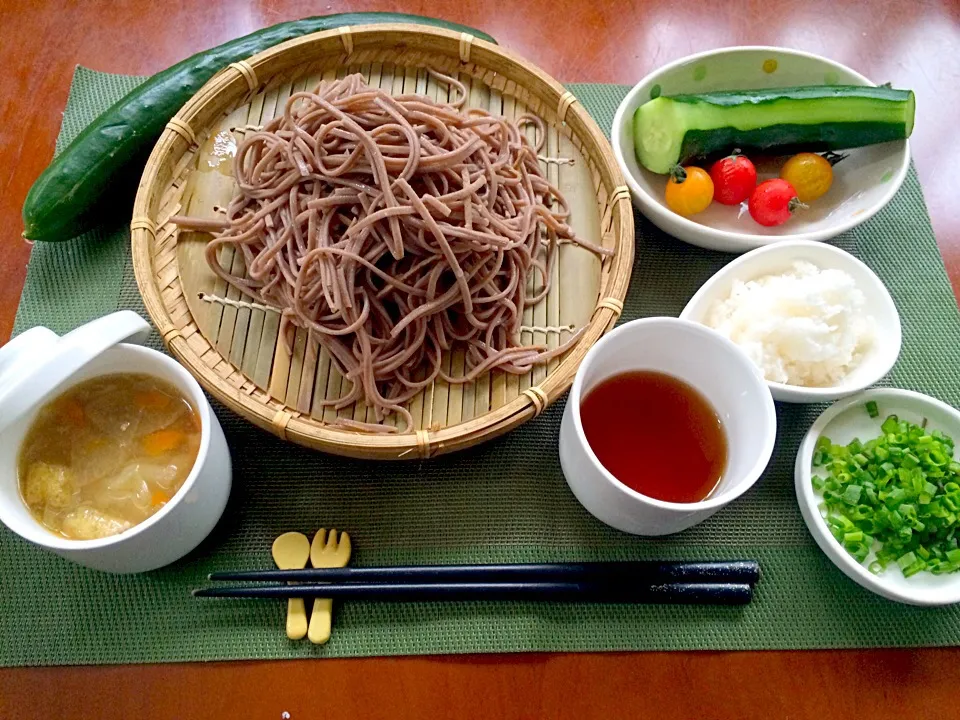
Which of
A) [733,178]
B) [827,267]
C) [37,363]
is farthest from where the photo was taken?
[733,178]

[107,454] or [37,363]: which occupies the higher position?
[37,363]

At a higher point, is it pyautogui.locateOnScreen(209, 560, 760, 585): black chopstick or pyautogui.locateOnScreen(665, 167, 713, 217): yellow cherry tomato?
pyautogui.locateOnScreen(665, 167, 713, 217): yellow cherry tomato

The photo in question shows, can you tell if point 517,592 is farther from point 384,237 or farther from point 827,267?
point 827,267

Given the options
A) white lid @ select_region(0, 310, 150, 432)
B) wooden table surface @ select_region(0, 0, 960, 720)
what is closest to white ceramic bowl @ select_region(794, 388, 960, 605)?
wooden table surface @ select_region(0, 0, 960, 720)

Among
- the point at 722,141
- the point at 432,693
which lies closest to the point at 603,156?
the point at 722,141

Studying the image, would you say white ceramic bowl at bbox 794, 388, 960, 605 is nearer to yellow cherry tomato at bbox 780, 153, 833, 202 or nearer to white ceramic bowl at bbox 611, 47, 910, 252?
white ceramic bowl at bbox 611, 47, 910, 252

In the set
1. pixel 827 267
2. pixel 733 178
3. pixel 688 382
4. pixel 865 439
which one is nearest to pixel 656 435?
pixel 688 382
